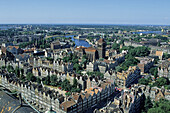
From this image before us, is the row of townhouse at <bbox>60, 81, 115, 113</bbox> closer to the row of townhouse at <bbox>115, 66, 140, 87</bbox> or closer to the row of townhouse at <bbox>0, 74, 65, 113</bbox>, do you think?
the row of townhouse at <bbox>0, 74, 65, 113</bbox>

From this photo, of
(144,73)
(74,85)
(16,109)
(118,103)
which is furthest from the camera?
(144,73)

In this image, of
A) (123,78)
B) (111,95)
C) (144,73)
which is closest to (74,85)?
(111,95)

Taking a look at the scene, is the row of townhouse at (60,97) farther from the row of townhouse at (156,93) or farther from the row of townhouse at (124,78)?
the row of townhouse at (156,93)

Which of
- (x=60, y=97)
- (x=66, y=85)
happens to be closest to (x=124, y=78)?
(x=66, y=85)

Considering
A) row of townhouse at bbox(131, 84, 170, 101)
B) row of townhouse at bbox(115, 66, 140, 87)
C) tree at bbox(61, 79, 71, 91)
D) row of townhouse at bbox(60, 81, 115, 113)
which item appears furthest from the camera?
row of townhouse at bbox(115, 66, 140, 87)

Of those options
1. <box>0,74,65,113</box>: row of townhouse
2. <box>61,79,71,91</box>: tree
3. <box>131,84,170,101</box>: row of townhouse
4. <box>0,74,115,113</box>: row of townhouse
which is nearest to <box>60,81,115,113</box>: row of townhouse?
<box>0,74,115,113</box>: row of townhouse

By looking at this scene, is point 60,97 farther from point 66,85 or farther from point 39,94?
point 66,85

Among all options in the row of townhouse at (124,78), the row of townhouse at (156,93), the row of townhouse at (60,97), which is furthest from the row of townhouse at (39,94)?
the row of townhouse at (124,78)

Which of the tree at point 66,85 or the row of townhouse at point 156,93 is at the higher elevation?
the row of townhouse at point 156,93

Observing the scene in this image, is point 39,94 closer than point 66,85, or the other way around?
point 39,94

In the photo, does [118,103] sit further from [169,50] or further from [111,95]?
[169,50]

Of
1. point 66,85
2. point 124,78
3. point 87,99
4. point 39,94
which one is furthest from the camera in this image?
point 124,78
